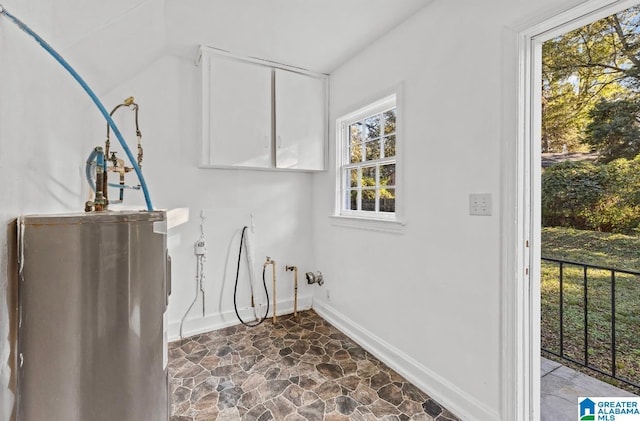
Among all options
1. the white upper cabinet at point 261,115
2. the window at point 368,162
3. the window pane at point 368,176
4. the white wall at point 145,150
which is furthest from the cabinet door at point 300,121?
the window pane at point 368,176

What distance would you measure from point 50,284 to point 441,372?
6.59 feet

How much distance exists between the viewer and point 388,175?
2475mm

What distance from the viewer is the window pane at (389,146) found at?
2411 mm

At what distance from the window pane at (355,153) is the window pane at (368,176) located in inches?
5.6

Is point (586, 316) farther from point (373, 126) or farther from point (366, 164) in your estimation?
point (373, 126)

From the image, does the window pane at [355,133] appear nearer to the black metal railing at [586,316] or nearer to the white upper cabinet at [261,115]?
the white upper cabinet at [261,115]

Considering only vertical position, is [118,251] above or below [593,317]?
above

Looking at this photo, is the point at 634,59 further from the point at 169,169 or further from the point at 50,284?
the point at 169,169

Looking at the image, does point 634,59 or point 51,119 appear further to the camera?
point 634,59

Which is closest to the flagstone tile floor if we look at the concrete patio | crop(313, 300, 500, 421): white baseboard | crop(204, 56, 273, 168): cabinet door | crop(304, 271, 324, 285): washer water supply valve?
crop(313, 300, 500, 421): white baseboard

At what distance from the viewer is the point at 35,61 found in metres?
0.98

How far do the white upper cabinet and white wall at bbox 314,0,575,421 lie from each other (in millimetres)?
737

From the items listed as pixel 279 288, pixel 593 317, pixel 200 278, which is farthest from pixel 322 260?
pixel 593 317

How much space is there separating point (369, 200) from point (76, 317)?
7.28ft
